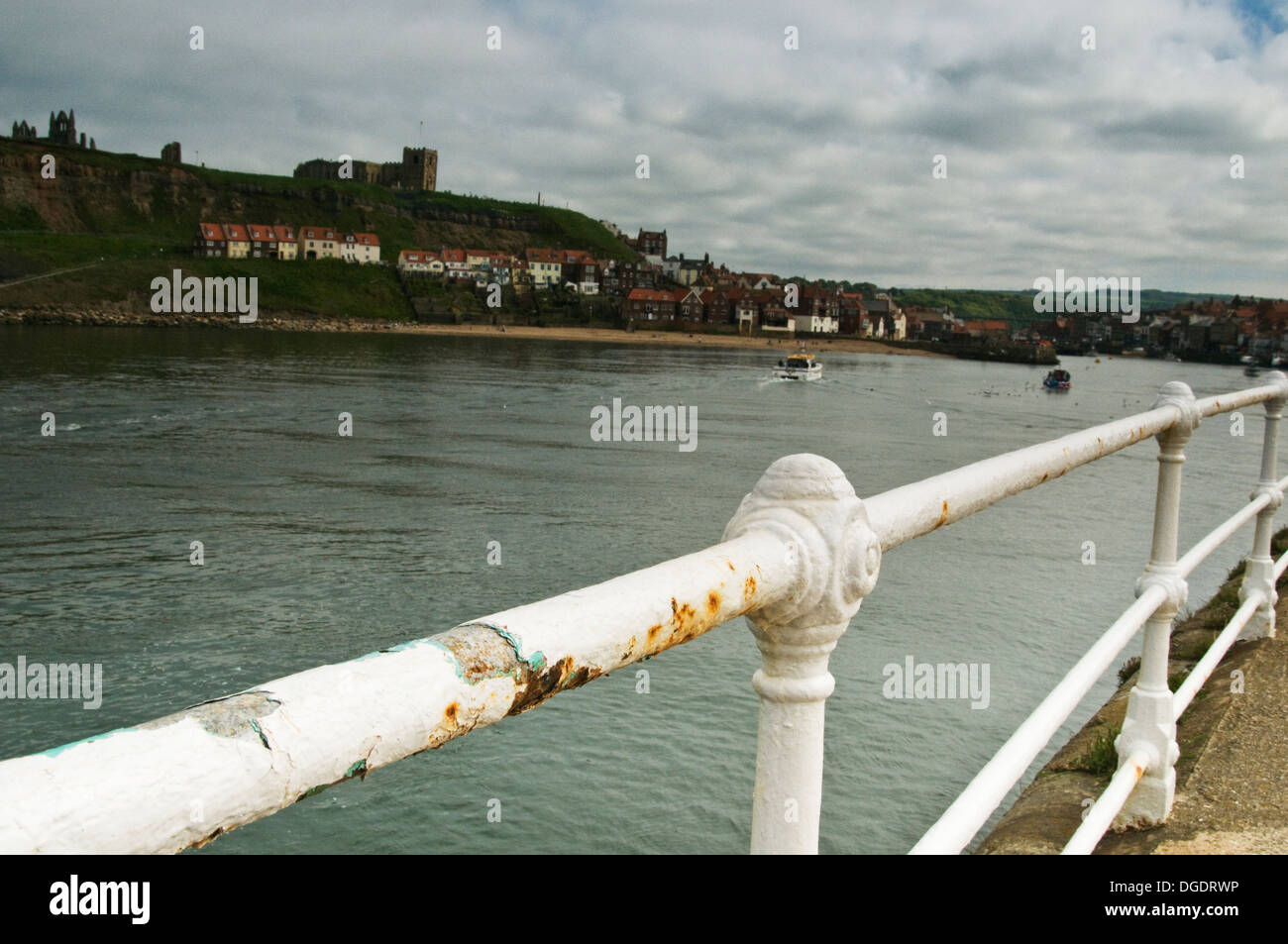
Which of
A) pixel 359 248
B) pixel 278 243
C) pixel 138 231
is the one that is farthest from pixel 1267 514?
pixel 138 231

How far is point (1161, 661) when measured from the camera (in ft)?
11.2

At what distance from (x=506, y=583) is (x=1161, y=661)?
11.4m

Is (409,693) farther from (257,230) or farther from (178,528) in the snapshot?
(257,230)

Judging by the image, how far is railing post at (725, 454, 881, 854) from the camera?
1.40 meters

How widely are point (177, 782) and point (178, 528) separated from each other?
58.8 ft

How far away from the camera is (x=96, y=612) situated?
12227 millimetres

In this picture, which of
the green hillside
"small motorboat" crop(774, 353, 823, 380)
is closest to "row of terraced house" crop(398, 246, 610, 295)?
the green hillside

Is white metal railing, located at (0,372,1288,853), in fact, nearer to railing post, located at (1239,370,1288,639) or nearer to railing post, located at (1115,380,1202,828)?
railing post, located at (1115,380,1202,828)

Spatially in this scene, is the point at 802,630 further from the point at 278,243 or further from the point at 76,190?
the point at 76,190

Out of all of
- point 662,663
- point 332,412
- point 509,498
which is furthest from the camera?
point 332,412

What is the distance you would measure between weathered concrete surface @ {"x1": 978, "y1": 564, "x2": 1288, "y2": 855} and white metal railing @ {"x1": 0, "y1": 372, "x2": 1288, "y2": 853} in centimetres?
156

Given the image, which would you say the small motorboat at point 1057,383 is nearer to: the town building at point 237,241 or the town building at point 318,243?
the town building at point 318,243

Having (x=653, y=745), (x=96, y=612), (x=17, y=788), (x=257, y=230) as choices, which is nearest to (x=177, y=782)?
(x=17, y=788)
